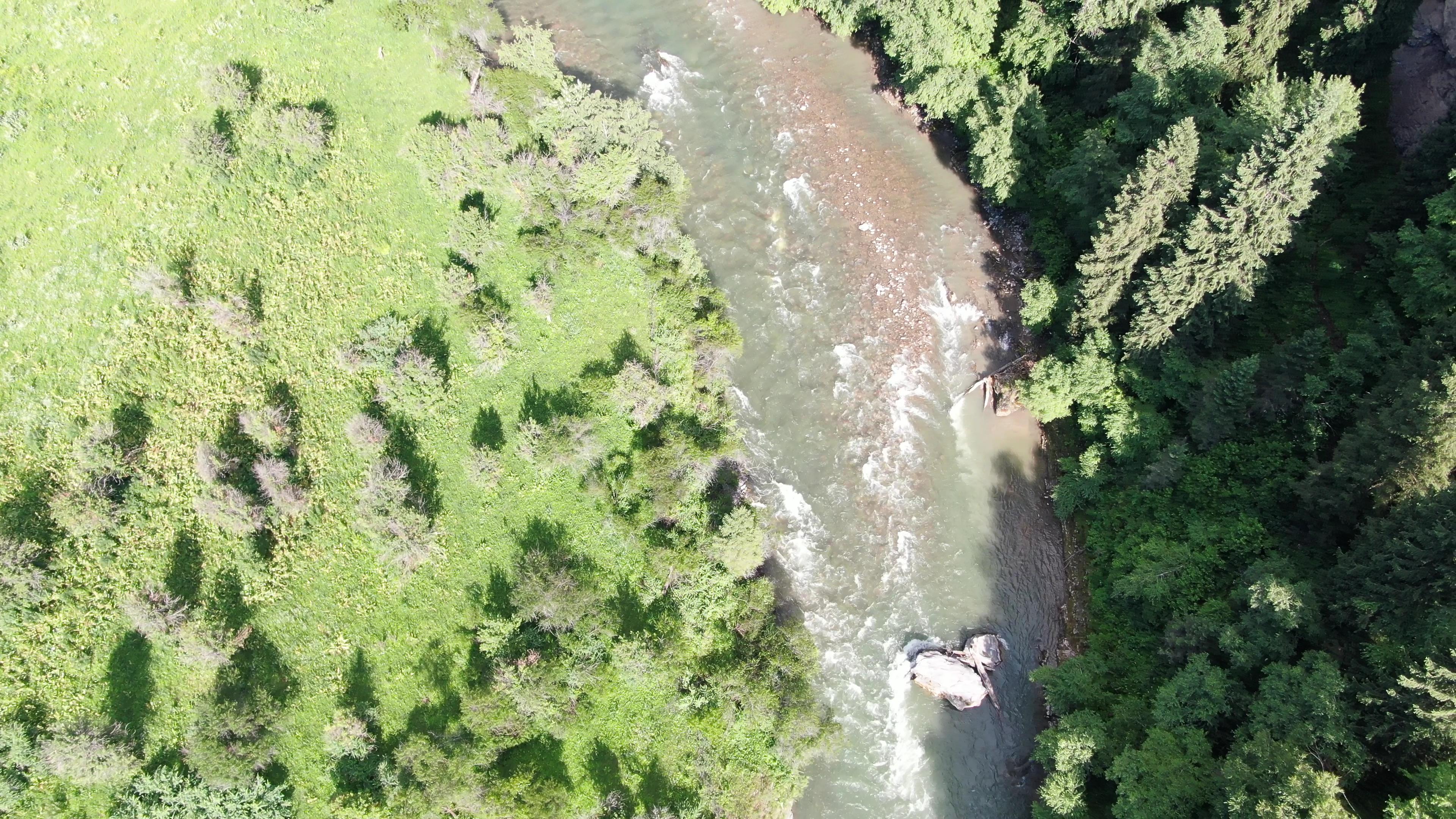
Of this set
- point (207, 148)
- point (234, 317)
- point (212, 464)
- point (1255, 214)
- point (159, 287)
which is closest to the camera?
point (1255, 214)

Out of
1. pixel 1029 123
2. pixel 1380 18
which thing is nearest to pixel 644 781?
pixel 1029 123

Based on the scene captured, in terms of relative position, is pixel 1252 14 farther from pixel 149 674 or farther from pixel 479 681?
pixel 149 674

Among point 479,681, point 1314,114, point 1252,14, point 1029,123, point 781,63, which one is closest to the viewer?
point 1314,114

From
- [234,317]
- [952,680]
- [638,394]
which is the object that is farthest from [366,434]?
[952,680]

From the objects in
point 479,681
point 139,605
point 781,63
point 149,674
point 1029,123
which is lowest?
point 149,674

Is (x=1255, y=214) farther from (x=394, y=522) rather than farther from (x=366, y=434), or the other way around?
(x=366, y=434)

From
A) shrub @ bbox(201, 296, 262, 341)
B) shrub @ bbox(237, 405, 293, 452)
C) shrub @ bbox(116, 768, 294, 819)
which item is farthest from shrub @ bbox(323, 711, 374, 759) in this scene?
shrub @ bbox(201, 296, 262, 341)

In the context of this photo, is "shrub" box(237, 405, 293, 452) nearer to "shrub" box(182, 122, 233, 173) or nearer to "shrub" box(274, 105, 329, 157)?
"shrub" box(182, 122, 233, 173)

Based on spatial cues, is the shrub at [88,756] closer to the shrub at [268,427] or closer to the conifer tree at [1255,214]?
the shrub at [268,427]
